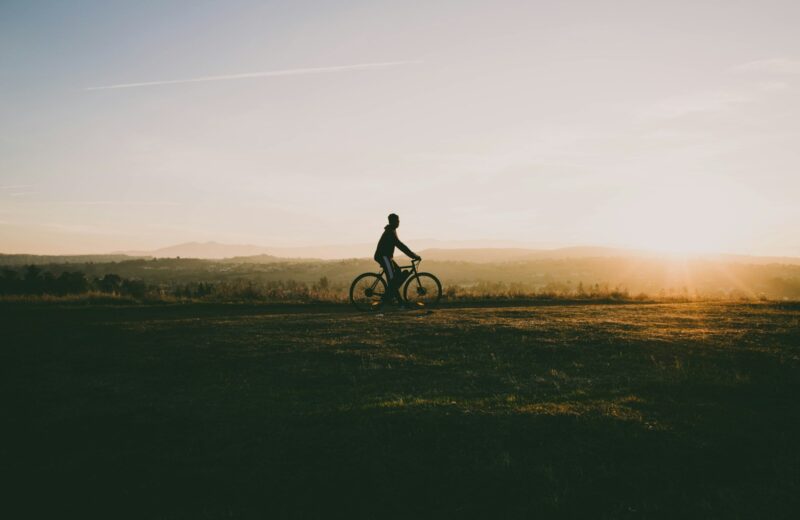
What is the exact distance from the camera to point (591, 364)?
9289 millimetres

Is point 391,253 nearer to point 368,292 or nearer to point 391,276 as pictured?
point 391,276

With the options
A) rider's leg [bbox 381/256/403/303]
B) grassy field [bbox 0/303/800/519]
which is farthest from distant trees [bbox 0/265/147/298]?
grassy field [bbox 0/303/800/519]

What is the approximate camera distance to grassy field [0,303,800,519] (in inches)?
184

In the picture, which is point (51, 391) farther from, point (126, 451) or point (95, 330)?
point (95, 330)

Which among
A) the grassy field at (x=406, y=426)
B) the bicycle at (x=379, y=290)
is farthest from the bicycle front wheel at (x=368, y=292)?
the grassy field at (x=406, y=426)

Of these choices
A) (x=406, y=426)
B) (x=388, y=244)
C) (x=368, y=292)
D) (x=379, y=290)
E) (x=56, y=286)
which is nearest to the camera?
(x=406, y=426)

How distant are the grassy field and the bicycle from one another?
487cm

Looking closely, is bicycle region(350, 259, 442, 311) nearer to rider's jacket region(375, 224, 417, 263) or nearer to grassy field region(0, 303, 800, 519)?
rider's jacket region(375, 224, 417, 263)

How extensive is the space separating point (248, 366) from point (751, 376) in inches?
326

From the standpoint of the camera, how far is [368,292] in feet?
53.0

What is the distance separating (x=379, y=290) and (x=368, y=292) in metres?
0.37

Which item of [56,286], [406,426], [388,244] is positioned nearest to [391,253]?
[388,244]

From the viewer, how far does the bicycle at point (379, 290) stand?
16188mm

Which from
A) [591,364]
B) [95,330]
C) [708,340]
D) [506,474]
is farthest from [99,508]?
[708,340]
